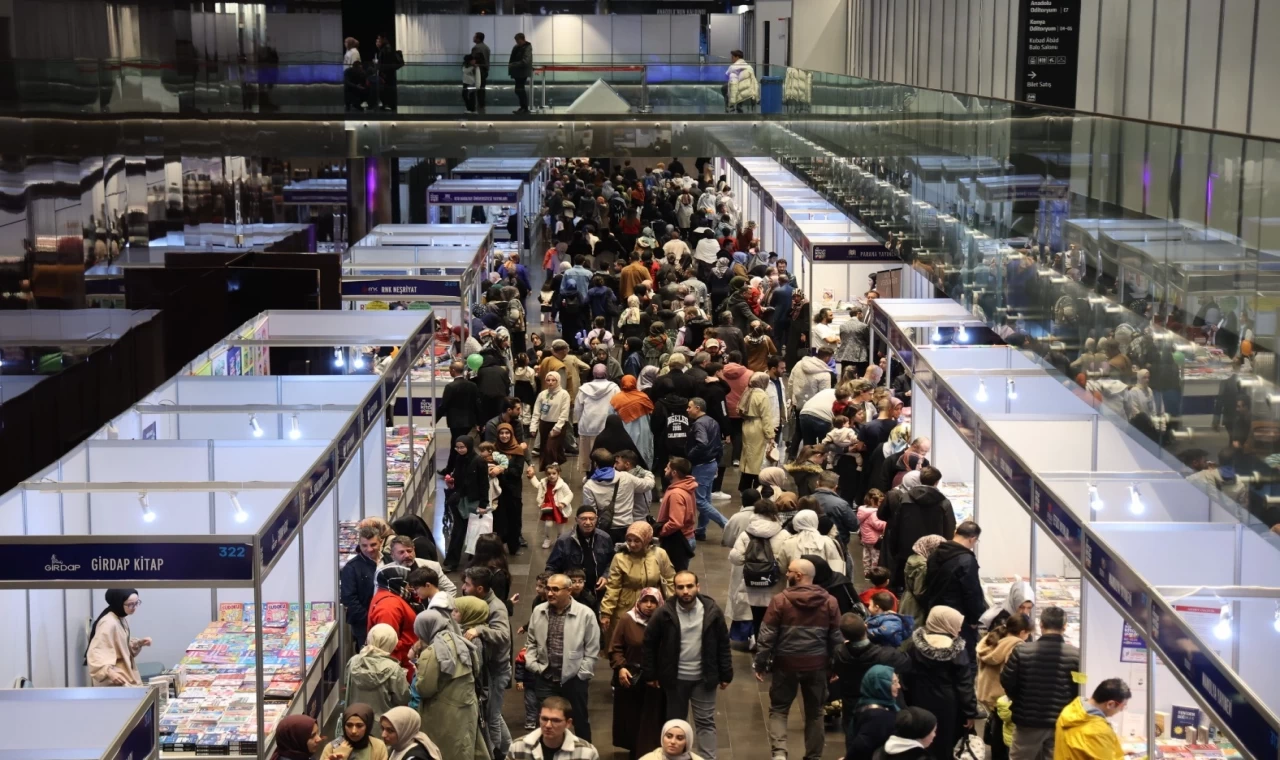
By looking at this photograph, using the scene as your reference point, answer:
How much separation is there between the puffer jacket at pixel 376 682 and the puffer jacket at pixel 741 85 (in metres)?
22.8

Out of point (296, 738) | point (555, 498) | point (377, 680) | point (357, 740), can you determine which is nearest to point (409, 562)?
point (377, 680)

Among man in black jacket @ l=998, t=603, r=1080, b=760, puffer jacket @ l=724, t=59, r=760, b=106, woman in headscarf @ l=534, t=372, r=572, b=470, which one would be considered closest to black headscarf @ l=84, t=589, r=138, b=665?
man in black jacket @ l=998, t=603, r=1080, b=760

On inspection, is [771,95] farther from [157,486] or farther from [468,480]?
[157,486]

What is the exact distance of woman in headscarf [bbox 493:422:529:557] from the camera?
12891 mm

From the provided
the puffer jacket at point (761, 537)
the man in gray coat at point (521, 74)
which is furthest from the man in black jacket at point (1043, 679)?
the man in gray coat at point (521, 74)

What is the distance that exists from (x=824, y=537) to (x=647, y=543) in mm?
1312

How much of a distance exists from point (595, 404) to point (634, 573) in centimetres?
534

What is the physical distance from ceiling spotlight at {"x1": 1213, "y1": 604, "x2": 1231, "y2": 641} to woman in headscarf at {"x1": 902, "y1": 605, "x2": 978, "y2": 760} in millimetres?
1451

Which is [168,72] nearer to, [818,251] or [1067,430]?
[818,251]

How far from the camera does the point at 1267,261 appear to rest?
7176 millimetres

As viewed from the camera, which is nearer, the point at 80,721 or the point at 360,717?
the point at 80,721

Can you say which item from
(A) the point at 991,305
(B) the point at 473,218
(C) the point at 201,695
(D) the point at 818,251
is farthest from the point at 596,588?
(B) the point at 473,218

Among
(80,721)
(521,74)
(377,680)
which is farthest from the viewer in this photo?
(521,74)

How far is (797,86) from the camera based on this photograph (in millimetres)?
28125
